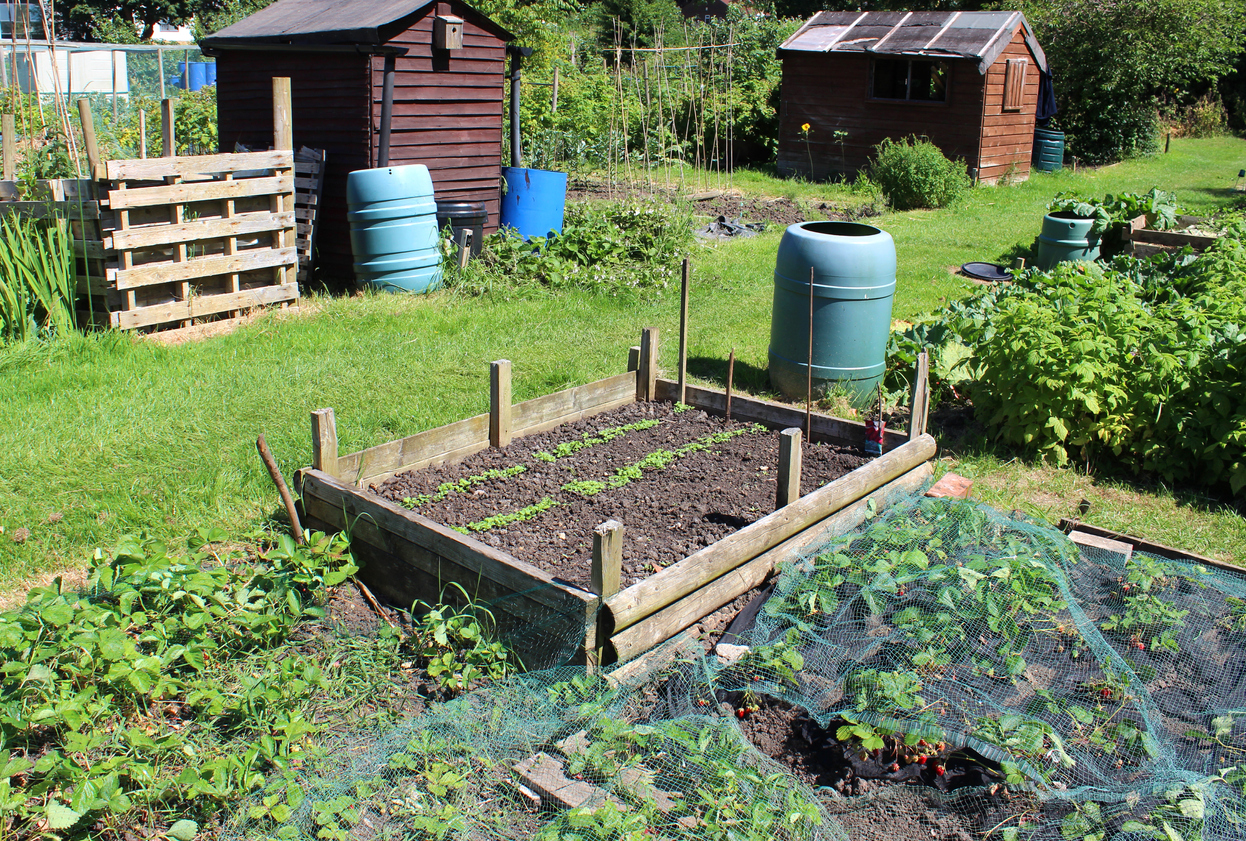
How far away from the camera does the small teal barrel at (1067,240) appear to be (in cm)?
1005

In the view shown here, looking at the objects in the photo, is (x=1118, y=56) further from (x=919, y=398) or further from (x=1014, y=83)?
(x=919, y=398)

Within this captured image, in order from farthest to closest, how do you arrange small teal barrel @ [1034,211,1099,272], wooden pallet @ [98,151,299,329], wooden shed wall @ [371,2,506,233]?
small teal barrel @ [1034,211,1099,272]
wooden shed wall @ [371,2,506,233]
wooden pallet @ [98,151,299,329]

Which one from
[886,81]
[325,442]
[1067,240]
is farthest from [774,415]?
[886,81]

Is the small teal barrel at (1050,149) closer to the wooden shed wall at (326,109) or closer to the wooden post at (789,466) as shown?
the wooden shed wall at (326,109)

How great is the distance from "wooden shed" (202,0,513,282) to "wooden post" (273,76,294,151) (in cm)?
120

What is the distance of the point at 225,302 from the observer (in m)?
7.92

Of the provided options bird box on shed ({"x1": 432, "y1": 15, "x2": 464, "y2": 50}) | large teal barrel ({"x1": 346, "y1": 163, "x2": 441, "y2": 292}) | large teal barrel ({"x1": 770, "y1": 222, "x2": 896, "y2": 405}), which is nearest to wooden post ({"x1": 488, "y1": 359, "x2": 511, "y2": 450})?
large teal barrel ({"x1": 770, "y1": 222, "x2": 896, "y2": 405})

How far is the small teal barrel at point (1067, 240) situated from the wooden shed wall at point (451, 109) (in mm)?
6212

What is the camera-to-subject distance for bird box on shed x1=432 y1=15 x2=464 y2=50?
32.5ft

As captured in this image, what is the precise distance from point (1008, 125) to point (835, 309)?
15.0m

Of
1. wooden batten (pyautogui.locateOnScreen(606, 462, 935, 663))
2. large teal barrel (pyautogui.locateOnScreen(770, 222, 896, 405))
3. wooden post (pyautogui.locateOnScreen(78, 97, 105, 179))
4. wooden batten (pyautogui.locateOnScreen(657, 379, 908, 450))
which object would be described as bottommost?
wooden batten (pyautogui.locateOnScreen(606, 462, 935, 663))

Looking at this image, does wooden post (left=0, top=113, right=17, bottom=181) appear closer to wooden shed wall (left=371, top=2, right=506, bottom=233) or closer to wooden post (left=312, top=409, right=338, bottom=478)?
wooden shed wall (left=371, top=2, right=506, bottom=233)

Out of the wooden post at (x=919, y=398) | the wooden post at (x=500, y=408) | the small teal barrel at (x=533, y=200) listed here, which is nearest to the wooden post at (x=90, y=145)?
the wooden post at (x=500, y=408)

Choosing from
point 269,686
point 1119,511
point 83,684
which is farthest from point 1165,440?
point 83,684
